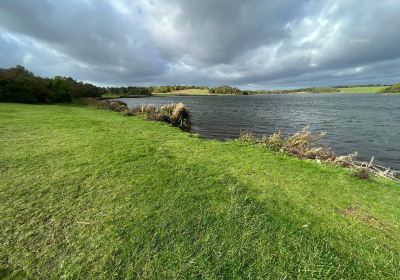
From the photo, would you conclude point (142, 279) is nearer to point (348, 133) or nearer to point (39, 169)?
point (39, 169)

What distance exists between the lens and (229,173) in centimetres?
706

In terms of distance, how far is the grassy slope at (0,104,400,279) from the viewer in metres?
3.57

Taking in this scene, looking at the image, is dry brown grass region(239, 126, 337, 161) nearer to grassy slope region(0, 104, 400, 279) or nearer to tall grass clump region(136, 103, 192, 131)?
grassy slope region(0, 104, 400, 279)

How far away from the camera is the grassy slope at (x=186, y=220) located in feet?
11.7

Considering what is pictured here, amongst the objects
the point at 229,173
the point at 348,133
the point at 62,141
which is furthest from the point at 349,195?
the point at 348,133

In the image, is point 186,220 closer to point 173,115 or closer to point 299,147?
point 299,147

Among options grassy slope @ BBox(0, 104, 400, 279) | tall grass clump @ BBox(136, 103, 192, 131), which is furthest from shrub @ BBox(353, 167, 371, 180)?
tall grass clump @ BBox(136, 103, 192, 131)

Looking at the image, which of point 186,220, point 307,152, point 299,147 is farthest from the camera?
point 299,147

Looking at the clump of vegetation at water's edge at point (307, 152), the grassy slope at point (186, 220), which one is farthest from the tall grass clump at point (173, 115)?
Answer: the grassy slope at point (186, 220)

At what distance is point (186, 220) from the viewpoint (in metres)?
4.55

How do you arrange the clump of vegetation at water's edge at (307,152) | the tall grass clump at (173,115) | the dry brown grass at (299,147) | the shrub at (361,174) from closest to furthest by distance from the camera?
1. the shrub at (361,174)
2. the clump of vegetation at water's edge at (307,152)
3. the dry brown grass at (299,147)
4. the tall grass clump at (173,115)

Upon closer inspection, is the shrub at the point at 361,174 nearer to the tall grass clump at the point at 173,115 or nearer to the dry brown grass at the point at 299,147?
the dry brown grass at the point at 299,147

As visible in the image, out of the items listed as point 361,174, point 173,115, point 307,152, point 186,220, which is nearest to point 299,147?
point 307,152

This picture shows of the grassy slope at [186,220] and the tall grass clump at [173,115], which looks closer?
the grassy slope at [186,220]
